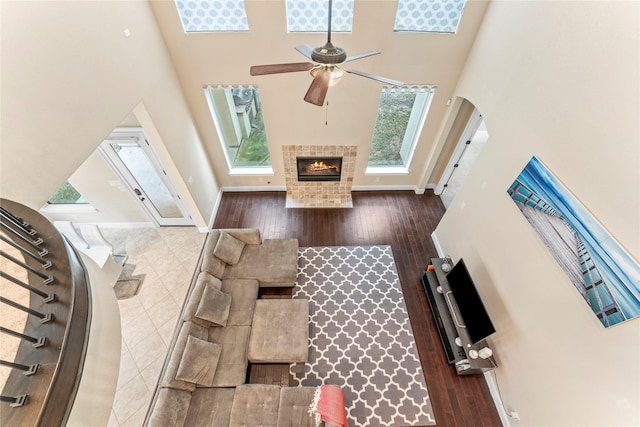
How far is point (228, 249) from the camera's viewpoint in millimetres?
4617

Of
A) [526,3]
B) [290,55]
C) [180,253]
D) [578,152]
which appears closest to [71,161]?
[180,253]

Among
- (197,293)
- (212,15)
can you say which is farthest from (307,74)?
(197,293)

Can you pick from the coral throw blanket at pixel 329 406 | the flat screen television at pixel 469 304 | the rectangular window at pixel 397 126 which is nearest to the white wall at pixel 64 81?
the coral throw blanket at pixel 329 406

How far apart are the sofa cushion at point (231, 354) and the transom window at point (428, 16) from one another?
17.0 ft

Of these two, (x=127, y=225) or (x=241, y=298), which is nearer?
(x=241, y=298)

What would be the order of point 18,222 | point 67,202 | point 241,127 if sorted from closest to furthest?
point 18,222 → point 67,202 → point 241,127

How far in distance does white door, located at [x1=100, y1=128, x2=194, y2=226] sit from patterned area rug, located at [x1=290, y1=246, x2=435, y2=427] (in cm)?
287

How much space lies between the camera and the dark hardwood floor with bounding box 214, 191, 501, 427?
3969 millimetres

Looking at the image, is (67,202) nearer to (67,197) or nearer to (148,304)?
(67,197)

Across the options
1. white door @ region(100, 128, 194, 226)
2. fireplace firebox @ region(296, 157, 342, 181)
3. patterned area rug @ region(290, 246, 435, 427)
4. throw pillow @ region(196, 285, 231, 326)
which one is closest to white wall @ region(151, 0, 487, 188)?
fireplace firebox @ region(296, 157, 342, 181)

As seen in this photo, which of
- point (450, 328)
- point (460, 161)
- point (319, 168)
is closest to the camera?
point (450, 328)

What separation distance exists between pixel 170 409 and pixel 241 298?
5.11ft

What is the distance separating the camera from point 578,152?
2576mm

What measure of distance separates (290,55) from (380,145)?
2.65 metres
